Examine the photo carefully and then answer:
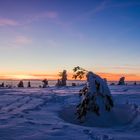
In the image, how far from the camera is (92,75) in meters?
13.1

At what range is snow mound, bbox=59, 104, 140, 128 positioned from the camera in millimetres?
12538

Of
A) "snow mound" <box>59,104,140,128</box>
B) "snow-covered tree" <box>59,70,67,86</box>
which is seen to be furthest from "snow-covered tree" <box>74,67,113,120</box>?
"snow-covered tree" <box>59,70,67,86</box>

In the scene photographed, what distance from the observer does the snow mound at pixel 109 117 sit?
494 inches

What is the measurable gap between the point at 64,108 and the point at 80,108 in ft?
6.98

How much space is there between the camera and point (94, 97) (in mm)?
12844

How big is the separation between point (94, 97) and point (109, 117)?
40.9 inches

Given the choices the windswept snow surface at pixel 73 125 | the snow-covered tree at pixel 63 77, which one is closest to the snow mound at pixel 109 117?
the windswept snow surface at pixel 73 125

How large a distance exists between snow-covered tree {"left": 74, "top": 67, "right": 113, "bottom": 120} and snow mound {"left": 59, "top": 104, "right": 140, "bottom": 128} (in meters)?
0.23

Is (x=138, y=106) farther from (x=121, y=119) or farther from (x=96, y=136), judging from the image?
(x=96, y=136)

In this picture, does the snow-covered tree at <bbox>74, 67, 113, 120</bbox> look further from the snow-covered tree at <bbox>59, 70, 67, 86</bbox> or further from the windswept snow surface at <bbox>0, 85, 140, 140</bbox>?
the snow-covered tree at <bbox>59, 70, 67, 86</bbox>

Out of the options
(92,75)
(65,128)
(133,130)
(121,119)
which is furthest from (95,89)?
(65,128)

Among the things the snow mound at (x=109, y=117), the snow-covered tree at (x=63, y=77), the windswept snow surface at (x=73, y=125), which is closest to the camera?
the windswept snow surface at (x=73, y=125)

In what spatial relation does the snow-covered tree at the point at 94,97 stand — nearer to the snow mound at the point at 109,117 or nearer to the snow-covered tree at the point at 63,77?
the snow mound at the point at 109,117

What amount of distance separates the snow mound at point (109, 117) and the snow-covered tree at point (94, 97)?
0.23 meters
